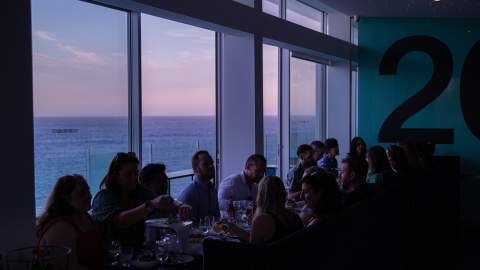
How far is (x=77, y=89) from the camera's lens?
17.1 feet

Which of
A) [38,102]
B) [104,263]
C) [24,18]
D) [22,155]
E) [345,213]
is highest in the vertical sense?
[24,18]

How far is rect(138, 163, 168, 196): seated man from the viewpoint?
15.8 feet

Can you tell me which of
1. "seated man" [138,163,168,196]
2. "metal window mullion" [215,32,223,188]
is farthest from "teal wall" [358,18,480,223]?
"seated man" [138,163,168,196]

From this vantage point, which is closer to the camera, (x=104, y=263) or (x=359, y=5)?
(x=104, y=263)

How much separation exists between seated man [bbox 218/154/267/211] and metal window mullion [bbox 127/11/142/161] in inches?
40.0

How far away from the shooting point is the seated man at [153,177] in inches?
189

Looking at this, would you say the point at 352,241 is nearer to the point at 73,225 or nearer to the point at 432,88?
the point at 73,225

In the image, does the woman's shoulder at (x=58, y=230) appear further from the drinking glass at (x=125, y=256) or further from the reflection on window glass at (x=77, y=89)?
the reflection on window glass at (x=77, y=89)

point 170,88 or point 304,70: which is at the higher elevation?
point 304,70

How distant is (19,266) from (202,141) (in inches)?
179

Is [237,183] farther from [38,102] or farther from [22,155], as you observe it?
[22,155]

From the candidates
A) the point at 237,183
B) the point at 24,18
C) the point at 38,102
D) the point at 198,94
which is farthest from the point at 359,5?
the point at 24,18

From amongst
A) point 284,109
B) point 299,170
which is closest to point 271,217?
point 299,170

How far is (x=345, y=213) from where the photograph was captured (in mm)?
3533
